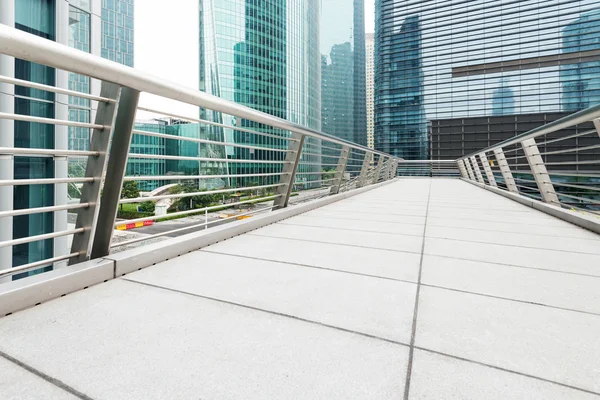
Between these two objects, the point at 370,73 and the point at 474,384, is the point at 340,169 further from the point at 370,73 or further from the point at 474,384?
the point at 370,73

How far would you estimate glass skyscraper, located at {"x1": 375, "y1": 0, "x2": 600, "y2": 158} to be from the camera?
159ft

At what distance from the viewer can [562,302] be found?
4.47 feet

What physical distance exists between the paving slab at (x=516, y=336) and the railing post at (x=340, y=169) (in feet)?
13.3

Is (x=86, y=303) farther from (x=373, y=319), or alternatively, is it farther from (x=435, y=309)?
(x=435, y=309)

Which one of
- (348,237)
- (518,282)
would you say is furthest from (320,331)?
(348,237)

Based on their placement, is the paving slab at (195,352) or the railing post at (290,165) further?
the railing post at (290,165)

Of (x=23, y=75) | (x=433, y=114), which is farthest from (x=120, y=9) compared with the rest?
(x=23, y=75)

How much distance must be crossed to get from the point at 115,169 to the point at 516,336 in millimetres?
1975

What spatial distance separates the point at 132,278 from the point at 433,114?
62.7 meters

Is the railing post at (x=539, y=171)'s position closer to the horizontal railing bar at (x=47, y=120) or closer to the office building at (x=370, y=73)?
the horizontal railing bar at (x=47, y=120)

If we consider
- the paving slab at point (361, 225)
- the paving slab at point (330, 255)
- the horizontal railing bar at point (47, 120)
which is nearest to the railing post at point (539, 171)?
the paving slab at point (361, 225)

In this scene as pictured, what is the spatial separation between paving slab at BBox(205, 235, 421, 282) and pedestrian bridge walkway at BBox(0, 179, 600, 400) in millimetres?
20

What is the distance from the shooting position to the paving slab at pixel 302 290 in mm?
1204

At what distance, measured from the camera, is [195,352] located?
97 cm
